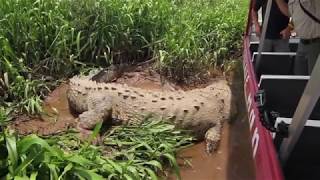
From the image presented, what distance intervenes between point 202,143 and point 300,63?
4.79 feet

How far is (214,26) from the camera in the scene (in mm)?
6344

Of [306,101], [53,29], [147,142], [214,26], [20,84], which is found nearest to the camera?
[306,101]

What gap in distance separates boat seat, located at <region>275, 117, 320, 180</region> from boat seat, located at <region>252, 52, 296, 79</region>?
160cm

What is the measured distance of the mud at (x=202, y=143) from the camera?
430cm

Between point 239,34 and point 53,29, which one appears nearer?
point 53,29

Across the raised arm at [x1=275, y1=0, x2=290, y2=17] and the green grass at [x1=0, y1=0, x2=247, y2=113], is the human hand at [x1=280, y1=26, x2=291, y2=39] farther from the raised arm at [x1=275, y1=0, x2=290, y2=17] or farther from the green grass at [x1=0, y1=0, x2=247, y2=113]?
the green grass at [x1=0, y1=0, x2=247, y2=113]

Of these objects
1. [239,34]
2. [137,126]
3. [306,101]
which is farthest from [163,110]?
[306,101]

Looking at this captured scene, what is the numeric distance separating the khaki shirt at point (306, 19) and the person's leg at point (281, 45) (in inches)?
43.9

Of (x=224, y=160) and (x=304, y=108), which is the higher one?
(x=304, y=108)

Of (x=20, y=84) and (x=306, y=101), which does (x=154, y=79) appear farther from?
(x=306, y=101)

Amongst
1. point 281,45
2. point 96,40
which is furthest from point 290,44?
point 96,40

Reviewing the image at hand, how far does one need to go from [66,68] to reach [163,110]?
148 cm

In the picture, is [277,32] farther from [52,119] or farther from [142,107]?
[52,119]

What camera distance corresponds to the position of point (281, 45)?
4.43m
